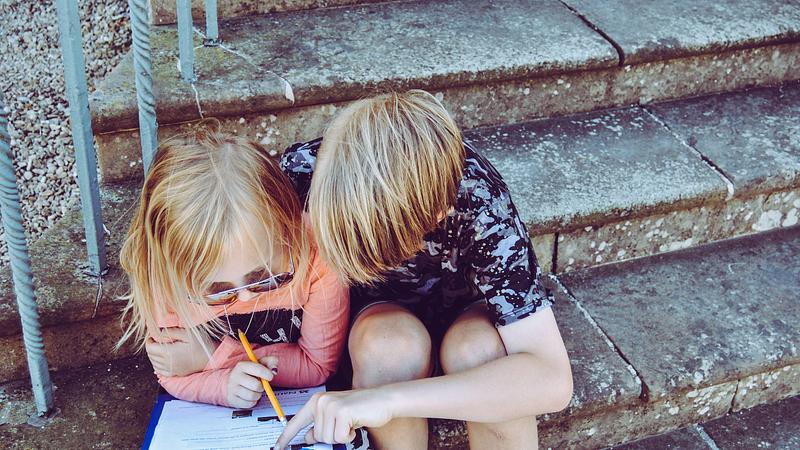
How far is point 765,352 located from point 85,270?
151 cm

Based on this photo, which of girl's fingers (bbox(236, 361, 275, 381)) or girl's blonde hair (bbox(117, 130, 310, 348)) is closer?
girl's blonde hair (bbox(117, 130, 310, 348))

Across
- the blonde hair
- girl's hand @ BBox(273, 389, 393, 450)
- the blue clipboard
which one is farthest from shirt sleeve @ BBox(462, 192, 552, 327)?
the blue clipboard

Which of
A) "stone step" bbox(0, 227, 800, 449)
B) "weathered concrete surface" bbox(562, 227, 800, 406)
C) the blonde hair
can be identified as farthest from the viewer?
"weathered concrete surface" bbox(562, 227, 800, 406)

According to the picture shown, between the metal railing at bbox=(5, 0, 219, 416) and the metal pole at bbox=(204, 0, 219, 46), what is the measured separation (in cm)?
21

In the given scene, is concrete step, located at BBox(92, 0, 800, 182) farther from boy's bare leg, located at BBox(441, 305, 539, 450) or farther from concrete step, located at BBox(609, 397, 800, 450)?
concrete step, located at BBox(609, 397, 800, 450)

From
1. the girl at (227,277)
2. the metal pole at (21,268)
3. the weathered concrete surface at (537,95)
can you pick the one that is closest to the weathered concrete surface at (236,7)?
the weathered concrete surface at (537,95)

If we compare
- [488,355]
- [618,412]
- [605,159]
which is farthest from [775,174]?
[488,355]

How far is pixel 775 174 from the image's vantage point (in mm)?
2012

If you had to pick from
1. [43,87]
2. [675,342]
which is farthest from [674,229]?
[43,87]

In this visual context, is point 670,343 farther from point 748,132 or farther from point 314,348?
point 314,348

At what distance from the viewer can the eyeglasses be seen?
1.34 meters

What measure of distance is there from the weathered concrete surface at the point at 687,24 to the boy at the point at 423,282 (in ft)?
3.13

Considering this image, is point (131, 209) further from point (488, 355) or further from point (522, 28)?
point (522, 28)

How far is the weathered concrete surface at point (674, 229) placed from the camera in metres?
1.97
